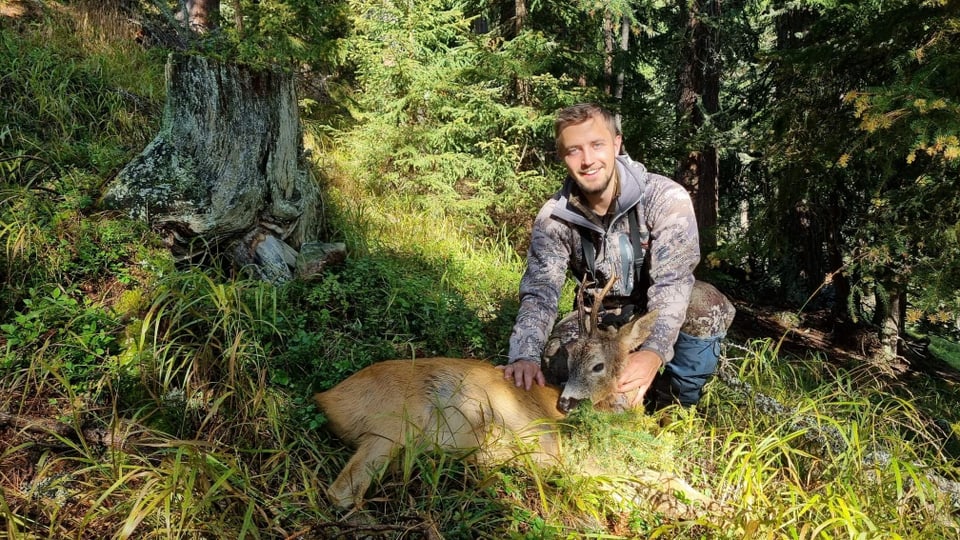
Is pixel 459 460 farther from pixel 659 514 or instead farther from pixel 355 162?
pixel 355 162

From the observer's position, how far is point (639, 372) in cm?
309

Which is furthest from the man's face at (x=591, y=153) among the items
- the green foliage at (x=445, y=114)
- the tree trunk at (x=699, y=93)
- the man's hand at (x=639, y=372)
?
the tree trunk at (x=699, y=93)

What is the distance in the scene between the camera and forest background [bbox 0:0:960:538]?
2.50 metres

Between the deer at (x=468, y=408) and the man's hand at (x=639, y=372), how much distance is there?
2.4 inches

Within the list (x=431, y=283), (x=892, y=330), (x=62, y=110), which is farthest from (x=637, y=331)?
(x=892, y=330)

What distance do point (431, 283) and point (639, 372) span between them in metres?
2.34

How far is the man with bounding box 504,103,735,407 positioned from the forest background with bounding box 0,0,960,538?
1.35 ft

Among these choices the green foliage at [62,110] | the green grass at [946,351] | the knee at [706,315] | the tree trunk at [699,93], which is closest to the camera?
the knee at [706,315]

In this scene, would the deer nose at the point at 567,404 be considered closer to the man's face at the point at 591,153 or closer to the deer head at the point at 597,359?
the deer head at the point at 597,359

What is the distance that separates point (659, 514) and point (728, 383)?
1765 millimetres

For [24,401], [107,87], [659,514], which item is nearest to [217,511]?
[24,401]

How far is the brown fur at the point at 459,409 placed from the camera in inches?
108

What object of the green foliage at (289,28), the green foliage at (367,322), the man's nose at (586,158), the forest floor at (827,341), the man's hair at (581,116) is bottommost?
the forest floor at (827,341)

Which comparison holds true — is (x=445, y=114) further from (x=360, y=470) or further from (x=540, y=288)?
(x=360, y=470)
